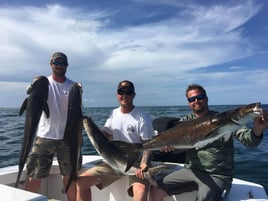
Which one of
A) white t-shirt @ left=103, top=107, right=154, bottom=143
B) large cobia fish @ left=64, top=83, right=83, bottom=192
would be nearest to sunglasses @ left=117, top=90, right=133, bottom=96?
white t-shirt @ left=103, top=107, right=154, bottom=143

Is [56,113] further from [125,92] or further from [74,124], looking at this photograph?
[125,92]

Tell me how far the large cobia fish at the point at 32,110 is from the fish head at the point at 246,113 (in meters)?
2.23

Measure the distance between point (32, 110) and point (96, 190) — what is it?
157 centimetres

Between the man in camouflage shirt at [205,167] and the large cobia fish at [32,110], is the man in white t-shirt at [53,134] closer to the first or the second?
the large cobia fish at [32,110]

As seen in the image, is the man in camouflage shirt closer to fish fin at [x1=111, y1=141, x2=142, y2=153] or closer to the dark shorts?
the dark shorts

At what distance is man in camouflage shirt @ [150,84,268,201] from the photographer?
11.2 feet

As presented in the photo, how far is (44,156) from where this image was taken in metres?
4.18

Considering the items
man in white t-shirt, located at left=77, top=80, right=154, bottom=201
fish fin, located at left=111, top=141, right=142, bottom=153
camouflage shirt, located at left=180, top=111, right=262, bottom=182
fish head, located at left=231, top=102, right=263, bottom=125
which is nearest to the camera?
fish head, located at left=231, top=102, right=263, bottom=125

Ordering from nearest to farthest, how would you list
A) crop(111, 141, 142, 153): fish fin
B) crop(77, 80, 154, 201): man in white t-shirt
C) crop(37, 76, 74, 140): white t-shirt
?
1. crop(111, 141, 142, 153): fish fin
2. crop(77, 80, 154, 201): man in white t-shirt
3. crop(37, 76, 74, 140): white t-shirt

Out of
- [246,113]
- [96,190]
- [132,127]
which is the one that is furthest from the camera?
[96,190]

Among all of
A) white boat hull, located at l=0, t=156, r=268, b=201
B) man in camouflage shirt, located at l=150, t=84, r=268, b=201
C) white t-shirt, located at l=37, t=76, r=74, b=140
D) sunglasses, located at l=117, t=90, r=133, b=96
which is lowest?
white boat hull, located at l=0, t=156, r=268, b=201

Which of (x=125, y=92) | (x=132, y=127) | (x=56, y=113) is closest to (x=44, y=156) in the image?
(x=56, y=113)

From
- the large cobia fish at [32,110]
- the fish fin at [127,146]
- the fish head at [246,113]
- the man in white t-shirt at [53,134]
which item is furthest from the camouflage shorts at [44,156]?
the fish head at [246,113]

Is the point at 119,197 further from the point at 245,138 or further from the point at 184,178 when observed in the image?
the point at 245,138
